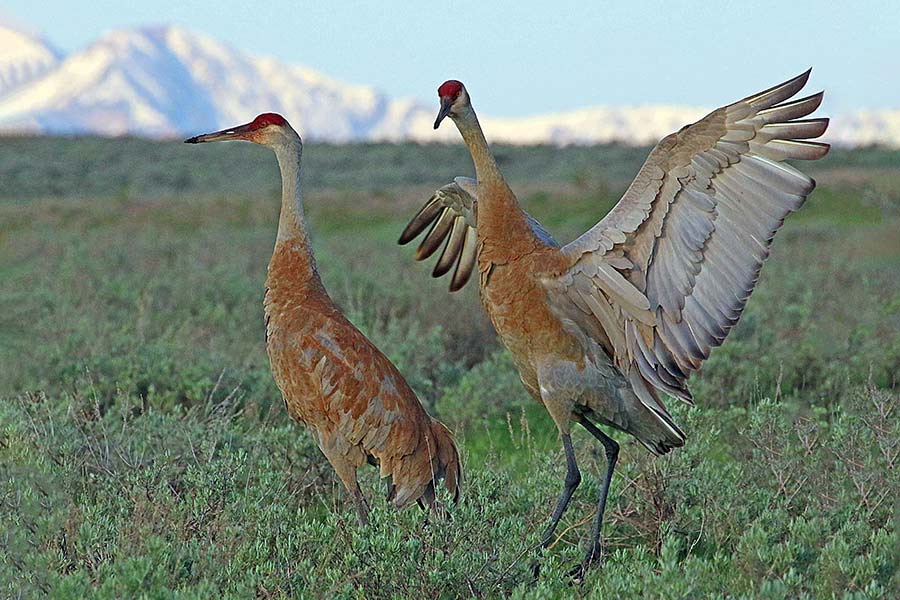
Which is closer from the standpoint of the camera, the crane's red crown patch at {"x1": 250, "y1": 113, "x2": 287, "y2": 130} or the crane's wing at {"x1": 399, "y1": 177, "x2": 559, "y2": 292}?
the crane's red crown patch at {"x1": 250, "y1": 113, "x2": 287, "y2": 130}

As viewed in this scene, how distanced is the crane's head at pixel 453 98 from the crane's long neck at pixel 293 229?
1022mm

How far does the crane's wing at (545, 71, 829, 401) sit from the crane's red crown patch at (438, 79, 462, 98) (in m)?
0.98

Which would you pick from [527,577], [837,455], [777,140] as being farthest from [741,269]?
[527,577]

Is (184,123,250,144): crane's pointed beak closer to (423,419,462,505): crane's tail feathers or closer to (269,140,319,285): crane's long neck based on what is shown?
(269,140,319,285): crane's long neck

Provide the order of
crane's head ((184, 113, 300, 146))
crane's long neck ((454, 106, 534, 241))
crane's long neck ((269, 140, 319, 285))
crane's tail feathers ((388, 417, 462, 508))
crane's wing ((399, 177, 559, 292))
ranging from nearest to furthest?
crane's long neck ((454, 106, 534, 241)), crane's tail feathers ((388, 417, 462, 508)), crane's long neck ((269, 140, 319, 285)), crane's head ((184, 113, 300, 146)), crane's wing ((399, 177, 559, 292))

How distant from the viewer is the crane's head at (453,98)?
580cm

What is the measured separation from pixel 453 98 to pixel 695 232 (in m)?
1.41

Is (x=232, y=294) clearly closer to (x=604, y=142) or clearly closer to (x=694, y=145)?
(x=694, y=145)

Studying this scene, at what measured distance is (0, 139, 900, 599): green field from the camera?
4.48m

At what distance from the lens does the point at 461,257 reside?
7535mm

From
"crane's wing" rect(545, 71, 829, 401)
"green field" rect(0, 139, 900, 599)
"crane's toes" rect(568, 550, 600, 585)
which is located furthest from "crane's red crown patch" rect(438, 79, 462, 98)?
"crane's toes" rect(568, 550, 600, 585)

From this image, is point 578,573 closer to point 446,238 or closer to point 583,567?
point 583,567

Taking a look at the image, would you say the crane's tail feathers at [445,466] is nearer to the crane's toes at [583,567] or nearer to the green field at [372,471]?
the green field at [372,471]

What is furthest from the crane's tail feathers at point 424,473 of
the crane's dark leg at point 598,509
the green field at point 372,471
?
the crane's dark leg at point 598,509
